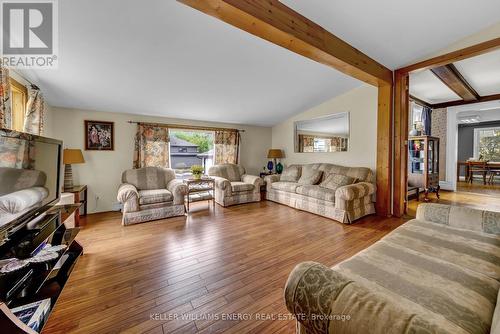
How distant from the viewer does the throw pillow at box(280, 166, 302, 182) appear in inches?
190

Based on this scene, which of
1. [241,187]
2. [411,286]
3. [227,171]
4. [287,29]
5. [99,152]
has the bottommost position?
[411,286]

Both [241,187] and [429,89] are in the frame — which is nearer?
[241,187]

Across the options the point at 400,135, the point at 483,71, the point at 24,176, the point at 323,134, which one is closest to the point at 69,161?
the point at 24,176

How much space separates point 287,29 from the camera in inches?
77.7

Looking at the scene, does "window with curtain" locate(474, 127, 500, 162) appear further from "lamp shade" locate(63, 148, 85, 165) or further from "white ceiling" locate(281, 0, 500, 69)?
"lamp shade" locate(63, 148, 85, 165)

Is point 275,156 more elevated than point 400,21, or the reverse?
point 400,21

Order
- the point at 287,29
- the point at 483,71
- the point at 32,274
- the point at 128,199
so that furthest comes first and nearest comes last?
1. the point at 483,71
2. the point at 128,199
3. the point at 287,29
4. the point at 32,274

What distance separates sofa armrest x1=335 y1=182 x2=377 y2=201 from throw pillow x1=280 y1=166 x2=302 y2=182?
148 cm

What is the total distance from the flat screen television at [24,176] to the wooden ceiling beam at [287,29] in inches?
59.3

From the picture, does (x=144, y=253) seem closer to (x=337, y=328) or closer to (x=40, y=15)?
(x=337, y=328)

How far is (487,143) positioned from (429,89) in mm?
A: 5373

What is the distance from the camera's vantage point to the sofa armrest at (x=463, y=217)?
1606 mm

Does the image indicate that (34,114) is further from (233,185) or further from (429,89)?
(429,89)

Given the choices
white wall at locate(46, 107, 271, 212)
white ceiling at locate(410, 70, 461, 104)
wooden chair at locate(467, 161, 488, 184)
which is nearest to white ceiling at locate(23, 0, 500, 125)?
white wall at locate(46, 107, 271, 212)
